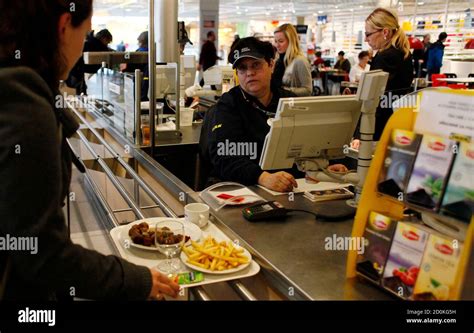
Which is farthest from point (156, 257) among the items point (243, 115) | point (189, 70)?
point (189, 70)

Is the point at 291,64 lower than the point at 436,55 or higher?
lower

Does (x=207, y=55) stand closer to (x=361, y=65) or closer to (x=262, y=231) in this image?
(x=361, y=65)

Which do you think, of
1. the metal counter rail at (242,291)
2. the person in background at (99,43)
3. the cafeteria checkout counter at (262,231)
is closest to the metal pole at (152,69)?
the cafeteria checkout counter at (262,231)

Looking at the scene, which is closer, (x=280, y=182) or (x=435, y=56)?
(x=280, y=182)

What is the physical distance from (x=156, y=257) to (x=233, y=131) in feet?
4.20

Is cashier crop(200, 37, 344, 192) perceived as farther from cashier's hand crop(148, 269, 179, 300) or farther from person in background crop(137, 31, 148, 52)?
person in background crop(137, 31, 148, 52)

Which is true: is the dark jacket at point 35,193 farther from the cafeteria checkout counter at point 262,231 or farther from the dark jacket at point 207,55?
the dark jacket at point 207,55

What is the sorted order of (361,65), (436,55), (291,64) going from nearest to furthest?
(291,64) < (361,65) < (436,55)

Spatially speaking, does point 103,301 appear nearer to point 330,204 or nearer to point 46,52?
point 46,52

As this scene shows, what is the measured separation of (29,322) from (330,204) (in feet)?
4.74

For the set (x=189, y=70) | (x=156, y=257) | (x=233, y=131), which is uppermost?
(x=189, y=70)

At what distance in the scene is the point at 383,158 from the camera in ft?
4.60

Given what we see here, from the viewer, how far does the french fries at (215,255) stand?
59.8 inches

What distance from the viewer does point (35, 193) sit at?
95cm
